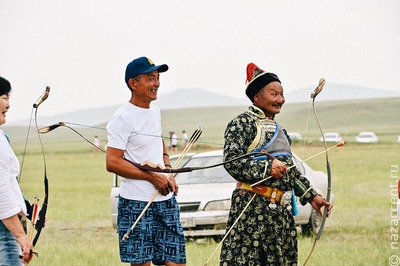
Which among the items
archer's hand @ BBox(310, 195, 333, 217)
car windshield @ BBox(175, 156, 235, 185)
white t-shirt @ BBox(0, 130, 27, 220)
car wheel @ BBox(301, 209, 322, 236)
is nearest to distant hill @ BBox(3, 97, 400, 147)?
car windshield @ BBox(175, 156, 235, 185)

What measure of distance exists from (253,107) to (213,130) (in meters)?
130

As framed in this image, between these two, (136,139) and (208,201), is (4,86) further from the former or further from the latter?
(208,201)

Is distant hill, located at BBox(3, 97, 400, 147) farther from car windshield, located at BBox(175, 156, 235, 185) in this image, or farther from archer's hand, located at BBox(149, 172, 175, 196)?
archer's hand, located at BBox(149, 172, 175, 196)

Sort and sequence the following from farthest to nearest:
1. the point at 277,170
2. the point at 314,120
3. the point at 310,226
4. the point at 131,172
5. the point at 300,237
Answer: the point at 314,120 < the point at 310,226 < the point at 300,237 < the point at 131,172 < the point at 277,170

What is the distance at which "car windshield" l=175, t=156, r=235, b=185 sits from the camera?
1138cm

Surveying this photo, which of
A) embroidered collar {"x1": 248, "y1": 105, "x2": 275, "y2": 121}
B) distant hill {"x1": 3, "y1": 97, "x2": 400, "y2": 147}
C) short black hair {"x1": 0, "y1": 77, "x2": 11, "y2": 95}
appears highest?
short black hair {"x1": 0, "y1": 77, "x2": 11, "y2": 95}

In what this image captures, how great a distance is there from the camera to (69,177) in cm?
2870

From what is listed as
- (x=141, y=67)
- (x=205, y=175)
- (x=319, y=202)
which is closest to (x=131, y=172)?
(x=141, y=67)

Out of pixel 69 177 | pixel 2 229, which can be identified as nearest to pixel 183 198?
pixel 2 229

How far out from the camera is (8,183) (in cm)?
494

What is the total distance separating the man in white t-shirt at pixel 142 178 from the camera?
5742mm

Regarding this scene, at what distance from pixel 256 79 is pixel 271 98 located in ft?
0.55

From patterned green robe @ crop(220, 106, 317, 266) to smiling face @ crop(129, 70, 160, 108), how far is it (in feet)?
1.93

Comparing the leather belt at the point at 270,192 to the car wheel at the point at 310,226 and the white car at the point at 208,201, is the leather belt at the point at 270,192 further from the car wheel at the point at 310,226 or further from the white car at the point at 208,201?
the car wheel at the point at 310,226
